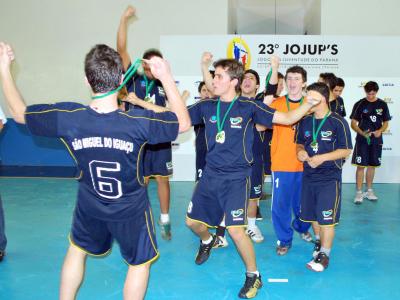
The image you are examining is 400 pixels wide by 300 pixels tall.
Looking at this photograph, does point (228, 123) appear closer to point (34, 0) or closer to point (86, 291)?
point (86, 291)

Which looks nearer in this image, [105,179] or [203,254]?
[105,179]

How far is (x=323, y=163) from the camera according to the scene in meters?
4.04

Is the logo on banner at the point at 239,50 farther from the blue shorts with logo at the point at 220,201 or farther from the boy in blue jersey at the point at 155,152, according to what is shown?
the blue shorts with logo at the point at 220,201

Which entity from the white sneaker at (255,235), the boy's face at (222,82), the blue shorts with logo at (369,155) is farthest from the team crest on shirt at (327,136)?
the blue shorts with logo at (369,155)

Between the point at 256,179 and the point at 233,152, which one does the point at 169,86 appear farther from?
the point at 256,179

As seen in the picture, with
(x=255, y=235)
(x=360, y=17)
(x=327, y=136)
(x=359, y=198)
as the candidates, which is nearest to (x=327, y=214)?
(x=327, y=136)

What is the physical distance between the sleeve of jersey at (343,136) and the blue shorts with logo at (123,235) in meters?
2.11

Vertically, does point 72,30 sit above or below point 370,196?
above

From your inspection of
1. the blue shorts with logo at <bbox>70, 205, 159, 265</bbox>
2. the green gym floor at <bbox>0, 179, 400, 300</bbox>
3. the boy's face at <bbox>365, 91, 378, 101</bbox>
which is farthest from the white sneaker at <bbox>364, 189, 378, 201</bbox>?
the blue shorts with logo at <bbox>70, 205, 159, 265</bbox>

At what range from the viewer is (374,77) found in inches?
334

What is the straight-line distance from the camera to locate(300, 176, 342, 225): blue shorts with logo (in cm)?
403

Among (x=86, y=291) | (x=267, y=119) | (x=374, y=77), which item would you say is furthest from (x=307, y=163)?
(x=374, y=77)

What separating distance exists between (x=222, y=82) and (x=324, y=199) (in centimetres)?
145

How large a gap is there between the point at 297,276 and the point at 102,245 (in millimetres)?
2029
